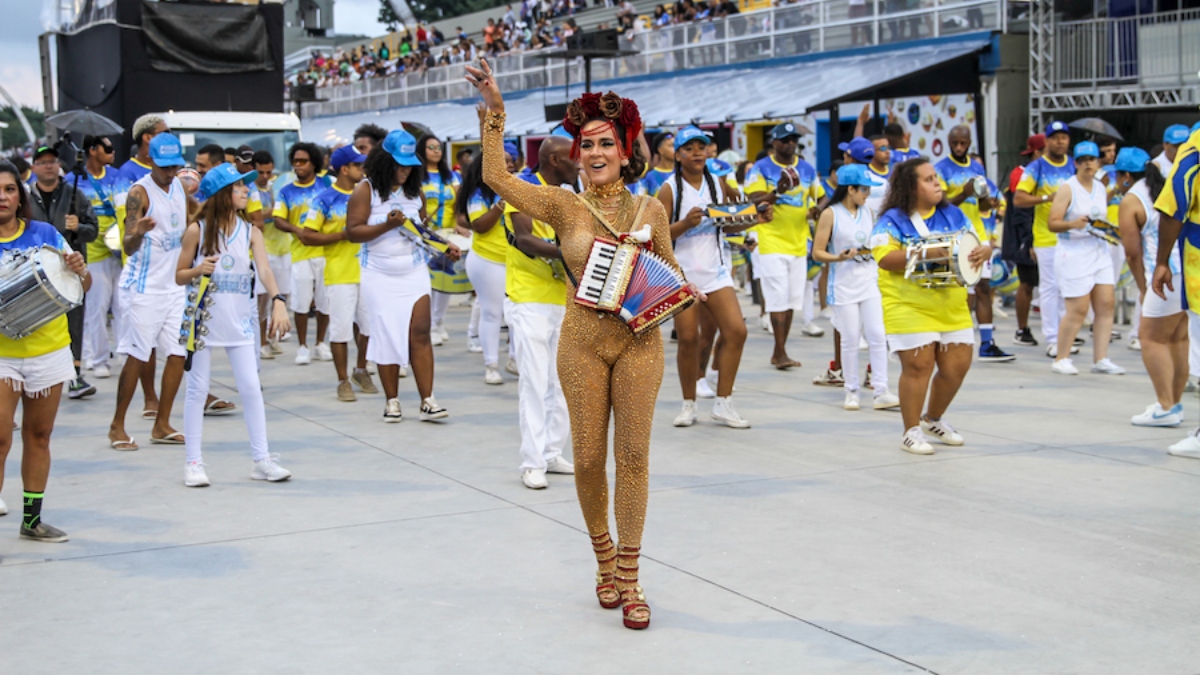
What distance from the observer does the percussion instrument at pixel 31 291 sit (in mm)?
5875

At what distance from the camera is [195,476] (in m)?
7.40

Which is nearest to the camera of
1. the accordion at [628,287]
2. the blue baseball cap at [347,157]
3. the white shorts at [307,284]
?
the accordion at [628,287]

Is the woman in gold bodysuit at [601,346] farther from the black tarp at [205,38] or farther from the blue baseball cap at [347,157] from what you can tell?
the black tarp at [205,38]

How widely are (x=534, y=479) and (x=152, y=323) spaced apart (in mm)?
3200

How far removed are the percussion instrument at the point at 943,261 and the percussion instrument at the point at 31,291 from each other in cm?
466

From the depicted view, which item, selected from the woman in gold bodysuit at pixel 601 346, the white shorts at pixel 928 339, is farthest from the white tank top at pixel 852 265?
the woman in gold bodysuit at pixel 601 346

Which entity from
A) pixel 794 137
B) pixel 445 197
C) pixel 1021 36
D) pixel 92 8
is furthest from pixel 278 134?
pixel 1021 36

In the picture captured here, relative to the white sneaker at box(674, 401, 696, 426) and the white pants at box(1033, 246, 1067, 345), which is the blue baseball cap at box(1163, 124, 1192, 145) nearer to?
the white pants at box(1033, 246, 1067, 345)

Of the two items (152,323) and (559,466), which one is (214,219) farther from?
(559,466)

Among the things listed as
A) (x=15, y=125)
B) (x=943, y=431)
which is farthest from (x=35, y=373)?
(x=15, y=125)

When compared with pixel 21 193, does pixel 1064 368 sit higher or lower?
lower

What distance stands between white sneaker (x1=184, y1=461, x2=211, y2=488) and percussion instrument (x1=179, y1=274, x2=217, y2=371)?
1.86 feet

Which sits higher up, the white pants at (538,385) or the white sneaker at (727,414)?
the white pants at (538,385)

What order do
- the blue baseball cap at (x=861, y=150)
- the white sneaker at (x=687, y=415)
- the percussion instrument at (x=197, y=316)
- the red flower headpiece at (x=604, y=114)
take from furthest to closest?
the blue baseball cap at (x=861, y=150) < the white sneaker at (x=687, y=415) < the percussion instrument at (x=197, y=316) < the red flower headpiece at (x=604, y=114)
